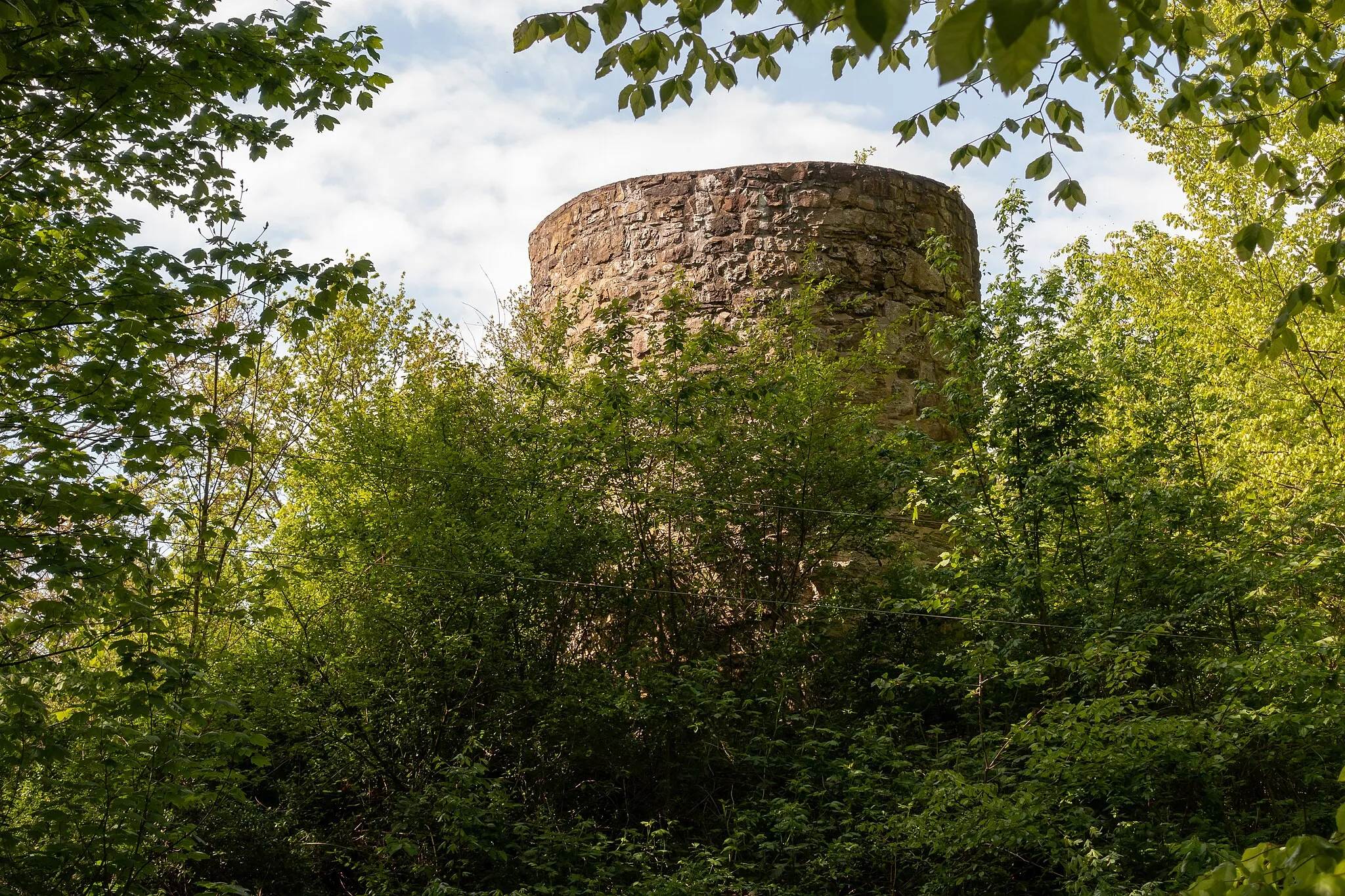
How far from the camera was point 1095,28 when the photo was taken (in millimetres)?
1289

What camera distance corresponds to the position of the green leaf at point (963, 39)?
4.22 feet

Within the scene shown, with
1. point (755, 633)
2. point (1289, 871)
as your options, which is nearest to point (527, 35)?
point (1289, 871)

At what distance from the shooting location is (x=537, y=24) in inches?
116

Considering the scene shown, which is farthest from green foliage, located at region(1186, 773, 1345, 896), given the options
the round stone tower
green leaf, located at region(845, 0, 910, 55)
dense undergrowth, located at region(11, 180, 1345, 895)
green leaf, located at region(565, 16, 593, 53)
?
the round stone tower

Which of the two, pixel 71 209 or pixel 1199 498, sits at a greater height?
pixel 71 209

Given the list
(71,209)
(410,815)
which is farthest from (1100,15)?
(410,815)

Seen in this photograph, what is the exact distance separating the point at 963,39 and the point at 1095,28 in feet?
0.51

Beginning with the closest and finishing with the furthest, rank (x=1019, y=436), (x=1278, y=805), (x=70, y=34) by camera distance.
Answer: (x=70, y=34), (x=1278, y=805), (x=1019, y=436)

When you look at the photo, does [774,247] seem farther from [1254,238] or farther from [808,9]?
[808,9]

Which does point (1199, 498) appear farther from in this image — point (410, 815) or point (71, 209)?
point (71, 209)

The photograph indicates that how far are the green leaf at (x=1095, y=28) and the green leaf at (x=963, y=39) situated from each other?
94mm

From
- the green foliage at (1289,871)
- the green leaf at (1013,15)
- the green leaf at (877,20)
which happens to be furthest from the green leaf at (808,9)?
the green foliage at (1289,871)

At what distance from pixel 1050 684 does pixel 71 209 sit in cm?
578

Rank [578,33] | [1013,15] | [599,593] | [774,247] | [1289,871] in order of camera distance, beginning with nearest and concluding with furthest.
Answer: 1. [1013,15]
2. [1289,871]
3. [578,33]
4. [599,593]
5. [774,247]
